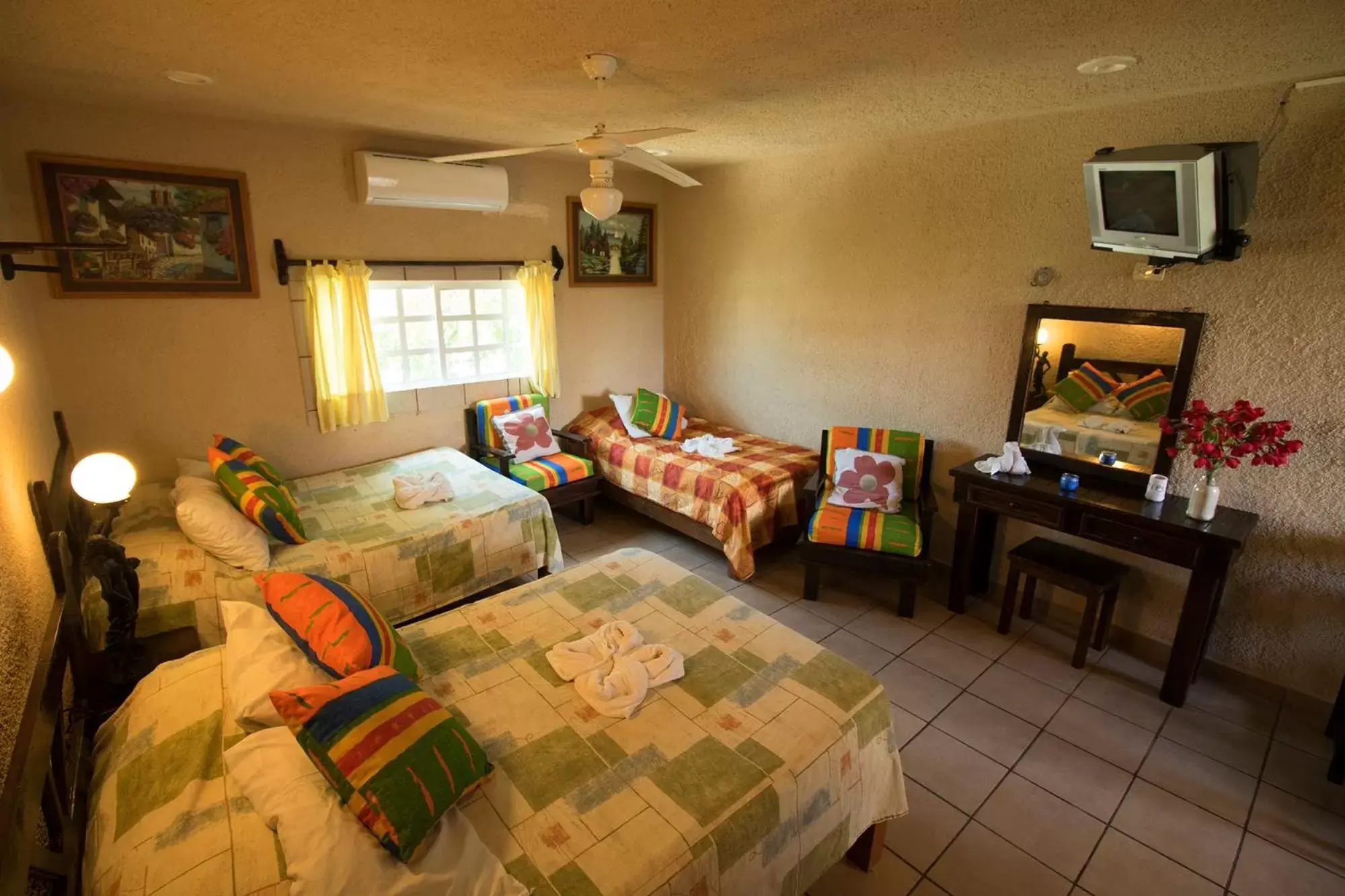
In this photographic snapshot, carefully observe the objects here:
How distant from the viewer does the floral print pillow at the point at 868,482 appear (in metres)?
3.64

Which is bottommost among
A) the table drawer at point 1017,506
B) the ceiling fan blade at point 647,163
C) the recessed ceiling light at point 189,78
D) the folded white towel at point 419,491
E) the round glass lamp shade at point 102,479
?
the folded white towel at point 419,491

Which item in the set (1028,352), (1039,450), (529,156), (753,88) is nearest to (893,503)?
(1039,450)

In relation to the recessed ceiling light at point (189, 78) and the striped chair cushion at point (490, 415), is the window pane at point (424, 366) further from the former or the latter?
the recessed ceiling light at point (189, 78)

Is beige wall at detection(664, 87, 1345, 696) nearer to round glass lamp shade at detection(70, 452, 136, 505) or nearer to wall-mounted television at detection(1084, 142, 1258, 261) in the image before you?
wall-mounted television at detection(1084, 142, 1258, 261)

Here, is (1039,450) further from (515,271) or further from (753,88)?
(515,271)

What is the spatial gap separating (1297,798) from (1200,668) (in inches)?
29.9

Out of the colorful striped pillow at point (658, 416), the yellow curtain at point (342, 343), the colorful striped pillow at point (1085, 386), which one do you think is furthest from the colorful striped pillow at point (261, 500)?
the colorful striped pillow at point (1085, 386)

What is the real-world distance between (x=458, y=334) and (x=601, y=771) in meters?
3.45

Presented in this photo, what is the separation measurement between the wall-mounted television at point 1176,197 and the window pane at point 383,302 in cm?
377

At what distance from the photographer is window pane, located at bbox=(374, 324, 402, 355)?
13.2ft

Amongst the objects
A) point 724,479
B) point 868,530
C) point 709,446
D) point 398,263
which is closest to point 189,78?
point 398,263

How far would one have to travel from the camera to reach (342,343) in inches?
147

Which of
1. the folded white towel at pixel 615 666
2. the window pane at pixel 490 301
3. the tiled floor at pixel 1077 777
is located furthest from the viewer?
the window pane at pixel 490 301

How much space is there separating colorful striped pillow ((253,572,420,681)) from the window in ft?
7.99
